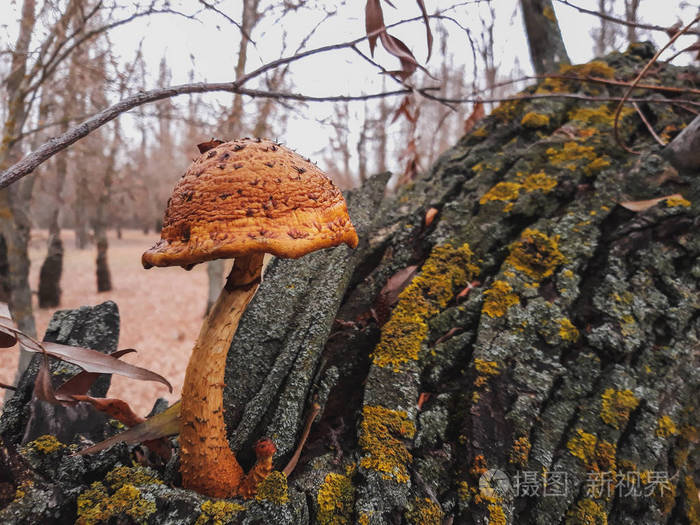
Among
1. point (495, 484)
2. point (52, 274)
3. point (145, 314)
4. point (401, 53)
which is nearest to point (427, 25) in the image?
point (401, 53)

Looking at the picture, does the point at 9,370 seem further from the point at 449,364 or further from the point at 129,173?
the point at 129,173

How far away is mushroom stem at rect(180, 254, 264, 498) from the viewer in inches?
44.2

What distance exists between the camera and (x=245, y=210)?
96cm

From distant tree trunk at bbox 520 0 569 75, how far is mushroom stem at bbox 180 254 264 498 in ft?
11.9

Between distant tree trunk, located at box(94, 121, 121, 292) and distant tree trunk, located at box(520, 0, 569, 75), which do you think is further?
distant tree trunk, located at box(94, 121, 121, 292)

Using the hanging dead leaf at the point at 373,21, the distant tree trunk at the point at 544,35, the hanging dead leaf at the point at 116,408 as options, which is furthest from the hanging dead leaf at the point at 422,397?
the distant tree trunk at the point at 544,35

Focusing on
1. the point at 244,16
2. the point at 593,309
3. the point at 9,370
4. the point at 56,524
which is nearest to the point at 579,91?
the point at 593,309

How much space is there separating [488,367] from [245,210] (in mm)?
1108

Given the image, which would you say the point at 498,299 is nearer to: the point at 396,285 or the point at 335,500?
Result: the point at 396,285

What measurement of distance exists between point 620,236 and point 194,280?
16706 millimetres

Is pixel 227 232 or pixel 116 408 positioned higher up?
pixel 227 232

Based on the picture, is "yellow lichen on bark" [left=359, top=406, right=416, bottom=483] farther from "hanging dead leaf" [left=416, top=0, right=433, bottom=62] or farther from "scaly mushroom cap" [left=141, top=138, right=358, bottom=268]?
"hanging dead leaf" [left=416, top=0, right=433, bottom=62]

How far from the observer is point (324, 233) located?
3.42 feet

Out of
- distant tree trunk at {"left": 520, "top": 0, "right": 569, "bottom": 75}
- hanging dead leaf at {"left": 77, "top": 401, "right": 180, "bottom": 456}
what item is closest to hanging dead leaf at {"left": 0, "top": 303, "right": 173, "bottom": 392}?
hanging dead leaf at {"left": 77, "top": 401, "right": 180, "bottom": 456}
